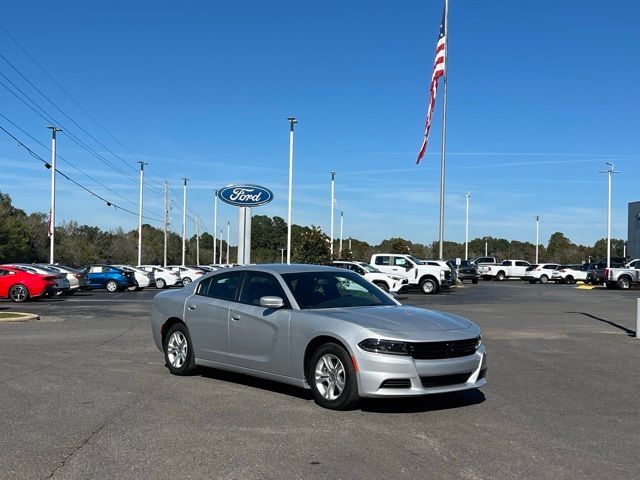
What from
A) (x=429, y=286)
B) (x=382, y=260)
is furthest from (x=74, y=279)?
(x=429, y=286)

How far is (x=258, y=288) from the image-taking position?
878cm

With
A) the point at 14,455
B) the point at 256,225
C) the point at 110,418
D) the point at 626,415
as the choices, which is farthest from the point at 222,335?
the point at 256,225

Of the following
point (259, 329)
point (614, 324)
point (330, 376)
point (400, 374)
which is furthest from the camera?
point (614, 324)

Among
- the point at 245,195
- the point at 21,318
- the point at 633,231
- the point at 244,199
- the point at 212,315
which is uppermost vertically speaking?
the point at 633,231

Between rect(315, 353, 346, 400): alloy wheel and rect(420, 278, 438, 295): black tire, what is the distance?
28038 mm

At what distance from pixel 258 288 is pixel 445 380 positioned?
Result: 2.71 meters

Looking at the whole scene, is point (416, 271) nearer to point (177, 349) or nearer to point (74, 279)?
point (74, 279)

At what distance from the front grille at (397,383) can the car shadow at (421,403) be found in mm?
527

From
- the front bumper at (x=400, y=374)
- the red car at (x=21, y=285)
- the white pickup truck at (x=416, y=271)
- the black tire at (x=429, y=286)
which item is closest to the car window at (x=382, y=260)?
the white pickup truck at (x=416, y=271)

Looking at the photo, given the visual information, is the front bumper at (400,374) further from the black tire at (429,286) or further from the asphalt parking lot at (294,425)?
the black tire at (429,286)

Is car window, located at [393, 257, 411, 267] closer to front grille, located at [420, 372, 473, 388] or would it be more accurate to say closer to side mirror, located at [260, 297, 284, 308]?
side mirror, located at [260, 297, 284, 308]

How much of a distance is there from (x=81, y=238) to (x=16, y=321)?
6616cm

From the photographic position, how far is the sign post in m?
35.7

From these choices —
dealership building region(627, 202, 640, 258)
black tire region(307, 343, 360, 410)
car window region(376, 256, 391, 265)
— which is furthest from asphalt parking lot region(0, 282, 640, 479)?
dealership building region(627, 202, 640, 258)
